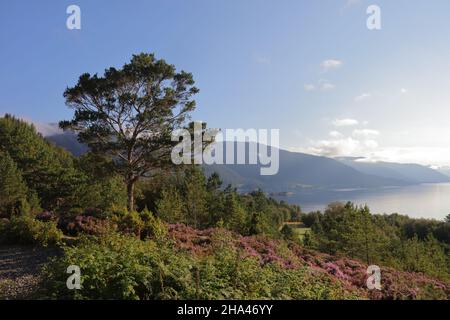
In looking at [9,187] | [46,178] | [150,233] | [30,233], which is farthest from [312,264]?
[46,178]

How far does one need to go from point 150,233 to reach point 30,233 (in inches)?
176

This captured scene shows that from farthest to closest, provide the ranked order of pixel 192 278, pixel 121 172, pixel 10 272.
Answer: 1. pixel 121 172
2. pixel 10 272
3. pixel 192 278

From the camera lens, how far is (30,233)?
12.4m

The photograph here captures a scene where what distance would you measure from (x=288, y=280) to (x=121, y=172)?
1256cm

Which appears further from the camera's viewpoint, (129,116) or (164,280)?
(129,116)

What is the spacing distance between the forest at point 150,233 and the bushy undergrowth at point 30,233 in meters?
0.04

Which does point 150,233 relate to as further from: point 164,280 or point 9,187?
point 9,187

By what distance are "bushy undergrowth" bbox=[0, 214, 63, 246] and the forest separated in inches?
1.6

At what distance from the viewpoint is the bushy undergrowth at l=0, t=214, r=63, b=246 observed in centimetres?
1203

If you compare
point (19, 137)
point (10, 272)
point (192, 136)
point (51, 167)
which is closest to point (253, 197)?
point (51, 167)

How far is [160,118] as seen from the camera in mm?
17688

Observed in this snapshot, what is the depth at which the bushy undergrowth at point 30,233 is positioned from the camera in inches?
474

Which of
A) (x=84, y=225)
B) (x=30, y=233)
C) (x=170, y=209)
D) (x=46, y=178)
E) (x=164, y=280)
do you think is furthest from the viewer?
(x=46, y=178)
